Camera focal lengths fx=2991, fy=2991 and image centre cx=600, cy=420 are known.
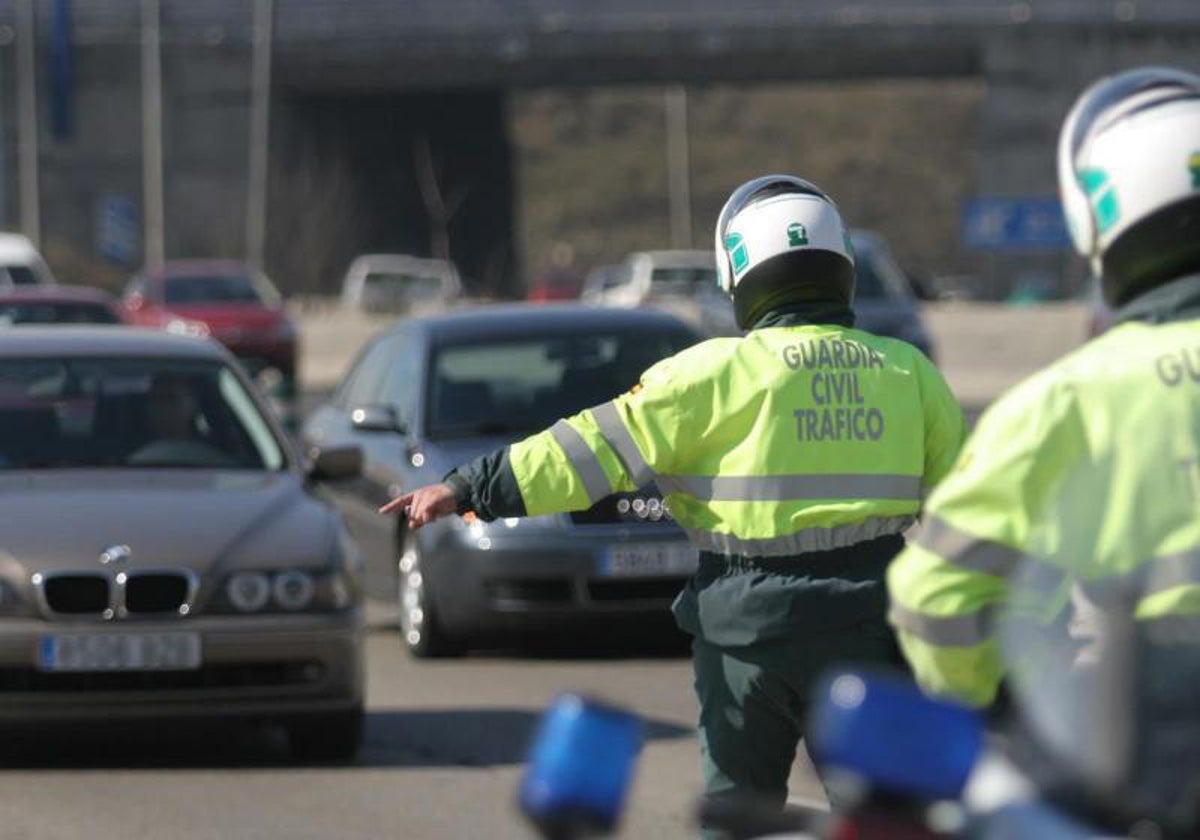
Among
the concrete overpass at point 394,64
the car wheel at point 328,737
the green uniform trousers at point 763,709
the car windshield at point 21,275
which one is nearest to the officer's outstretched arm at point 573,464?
the green uniform trousers at point 763,709

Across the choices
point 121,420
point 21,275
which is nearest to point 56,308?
point 21,275

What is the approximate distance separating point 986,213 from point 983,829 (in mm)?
43601

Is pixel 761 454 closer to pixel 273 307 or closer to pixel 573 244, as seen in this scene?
pixel 273 307

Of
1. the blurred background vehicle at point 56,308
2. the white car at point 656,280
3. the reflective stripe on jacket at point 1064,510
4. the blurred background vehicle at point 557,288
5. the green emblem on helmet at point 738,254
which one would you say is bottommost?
the blurred background vehicle at point 557,288

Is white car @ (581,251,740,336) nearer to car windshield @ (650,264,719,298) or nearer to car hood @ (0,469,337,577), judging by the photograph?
car windshield @ (650,264,719,298)

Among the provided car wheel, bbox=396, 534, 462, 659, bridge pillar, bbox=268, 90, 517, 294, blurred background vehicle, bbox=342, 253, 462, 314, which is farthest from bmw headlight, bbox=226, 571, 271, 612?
bridge pillar, bbox=268, 90, 517, 294

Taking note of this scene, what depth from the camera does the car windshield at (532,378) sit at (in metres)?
12.7

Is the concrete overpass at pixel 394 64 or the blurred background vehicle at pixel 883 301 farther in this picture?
the concrete overpass at pixel 394 64

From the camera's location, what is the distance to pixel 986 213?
151ft

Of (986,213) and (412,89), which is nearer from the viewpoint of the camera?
(986,213)

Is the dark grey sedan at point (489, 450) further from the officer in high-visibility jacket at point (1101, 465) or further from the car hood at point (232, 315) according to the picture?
the car hood at point (232, 315)

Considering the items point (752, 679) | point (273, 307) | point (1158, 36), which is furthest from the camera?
point (1158, 36)

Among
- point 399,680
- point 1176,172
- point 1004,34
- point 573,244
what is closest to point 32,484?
point 399,680

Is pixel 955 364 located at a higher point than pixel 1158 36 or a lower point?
lower
